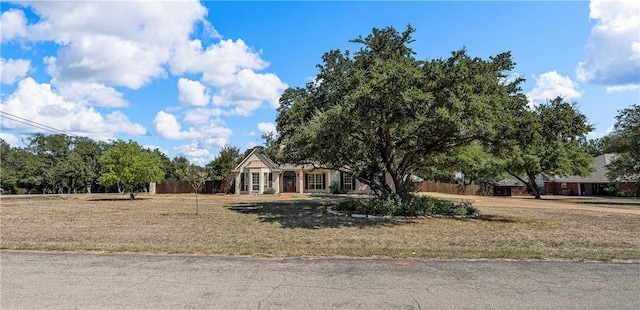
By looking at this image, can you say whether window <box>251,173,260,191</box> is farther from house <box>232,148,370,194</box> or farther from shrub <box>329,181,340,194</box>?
shrub <box>329,181,340,194</box>

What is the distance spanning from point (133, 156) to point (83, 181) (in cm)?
3054

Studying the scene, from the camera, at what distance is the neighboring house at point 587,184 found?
165 ft

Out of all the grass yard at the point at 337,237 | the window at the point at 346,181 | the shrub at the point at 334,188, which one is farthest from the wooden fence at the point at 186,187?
the grass yard at the point at 337,237

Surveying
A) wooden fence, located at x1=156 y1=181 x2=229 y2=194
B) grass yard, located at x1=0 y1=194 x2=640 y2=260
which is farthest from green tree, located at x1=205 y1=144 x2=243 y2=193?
grass yard, located at x1=0 y1=194 x2=640 y2=260

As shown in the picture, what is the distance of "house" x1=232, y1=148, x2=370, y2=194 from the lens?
38.1 meters

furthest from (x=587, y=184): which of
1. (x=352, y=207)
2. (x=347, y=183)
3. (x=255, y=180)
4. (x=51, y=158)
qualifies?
(x=51, y=158)

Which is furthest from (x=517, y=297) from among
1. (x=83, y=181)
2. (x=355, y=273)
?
(x=83, y=181)

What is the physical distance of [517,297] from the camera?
518cm

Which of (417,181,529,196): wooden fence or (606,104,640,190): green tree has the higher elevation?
(606,104,640,190): green tree

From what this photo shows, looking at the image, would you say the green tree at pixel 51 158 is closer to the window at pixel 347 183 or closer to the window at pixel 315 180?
the window at pixel 315 180

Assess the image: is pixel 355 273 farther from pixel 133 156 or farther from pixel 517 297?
pixel 133 156

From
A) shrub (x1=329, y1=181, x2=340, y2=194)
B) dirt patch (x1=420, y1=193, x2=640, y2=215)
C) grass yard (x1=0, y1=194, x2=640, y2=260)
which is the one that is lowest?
dirt patch (x1=420, y1=193, x2=640, y2=215)

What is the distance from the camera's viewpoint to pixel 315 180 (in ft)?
132

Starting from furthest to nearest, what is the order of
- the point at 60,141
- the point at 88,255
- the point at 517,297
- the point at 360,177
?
1. the point at 60,141
2. the point at 360,177
3. the point at 88,255
4. the point at 517,297
